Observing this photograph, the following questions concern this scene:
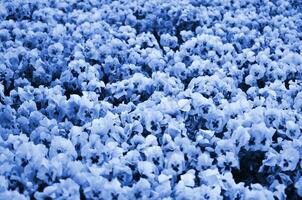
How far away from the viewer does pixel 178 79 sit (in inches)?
144

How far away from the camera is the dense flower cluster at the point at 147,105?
2.45 m

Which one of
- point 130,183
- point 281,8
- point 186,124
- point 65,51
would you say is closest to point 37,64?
point 65,51

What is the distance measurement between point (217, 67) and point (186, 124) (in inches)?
37.5

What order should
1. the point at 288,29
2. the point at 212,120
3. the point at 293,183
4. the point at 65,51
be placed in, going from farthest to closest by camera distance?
1. the point at 288,29
2. the point at 65,51
3. the point at 212,120
4. the point at 293,183

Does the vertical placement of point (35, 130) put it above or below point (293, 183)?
above

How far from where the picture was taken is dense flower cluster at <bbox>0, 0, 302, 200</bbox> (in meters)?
2.45

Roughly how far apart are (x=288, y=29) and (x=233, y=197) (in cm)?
279

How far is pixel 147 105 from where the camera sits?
3129 millimetres

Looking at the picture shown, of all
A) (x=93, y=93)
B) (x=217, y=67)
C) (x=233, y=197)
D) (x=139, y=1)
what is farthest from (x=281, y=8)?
(x=233, y=197)

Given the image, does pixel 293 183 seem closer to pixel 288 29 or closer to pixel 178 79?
pixel 178 79

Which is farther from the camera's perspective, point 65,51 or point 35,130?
point 65,51

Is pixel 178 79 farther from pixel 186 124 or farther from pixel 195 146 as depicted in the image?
pixel 195 146

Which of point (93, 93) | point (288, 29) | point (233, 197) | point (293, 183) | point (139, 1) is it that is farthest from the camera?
point (139, 1)

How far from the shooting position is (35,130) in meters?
2.81
